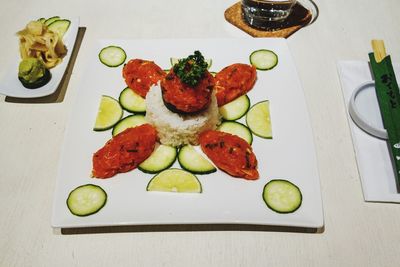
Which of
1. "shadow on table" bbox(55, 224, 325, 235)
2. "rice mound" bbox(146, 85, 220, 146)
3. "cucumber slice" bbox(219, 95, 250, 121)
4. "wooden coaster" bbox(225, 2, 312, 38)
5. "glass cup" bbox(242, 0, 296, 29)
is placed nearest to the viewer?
"shadow on table" bbox(55, 224, 325, 235)

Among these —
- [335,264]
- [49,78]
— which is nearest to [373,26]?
[335,264]

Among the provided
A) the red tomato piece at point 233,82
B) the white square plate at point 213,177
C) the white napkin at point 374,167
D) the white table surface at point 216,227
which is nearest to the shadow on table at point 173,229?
the white table surface at point 216,227

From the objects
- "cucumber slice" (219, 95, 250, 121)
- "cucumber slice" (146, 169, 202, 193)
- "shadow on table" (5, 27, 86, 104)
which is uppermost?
"shadow on table" (5, 27, 86, 104)

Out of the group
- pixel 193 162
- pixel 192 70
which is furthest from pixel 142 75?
pixel 193 162

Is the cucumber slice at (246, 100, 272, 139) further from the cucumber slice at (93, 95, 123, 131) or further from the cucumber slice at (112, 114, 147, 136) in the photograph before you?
the cucumber slice at (93, 95, 123, 131)

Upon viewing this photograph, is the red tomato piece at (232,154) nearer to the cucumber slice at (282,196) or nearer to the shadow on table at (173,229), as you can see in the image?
the cucumber slice at (282,196)

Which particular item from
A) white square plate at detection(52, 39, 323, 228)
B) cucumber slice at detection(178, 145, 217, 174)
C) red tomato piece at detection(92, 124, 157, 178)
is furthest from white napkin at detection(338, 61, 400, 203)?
red tomato piece at detection(92, 124, 157, 178)
